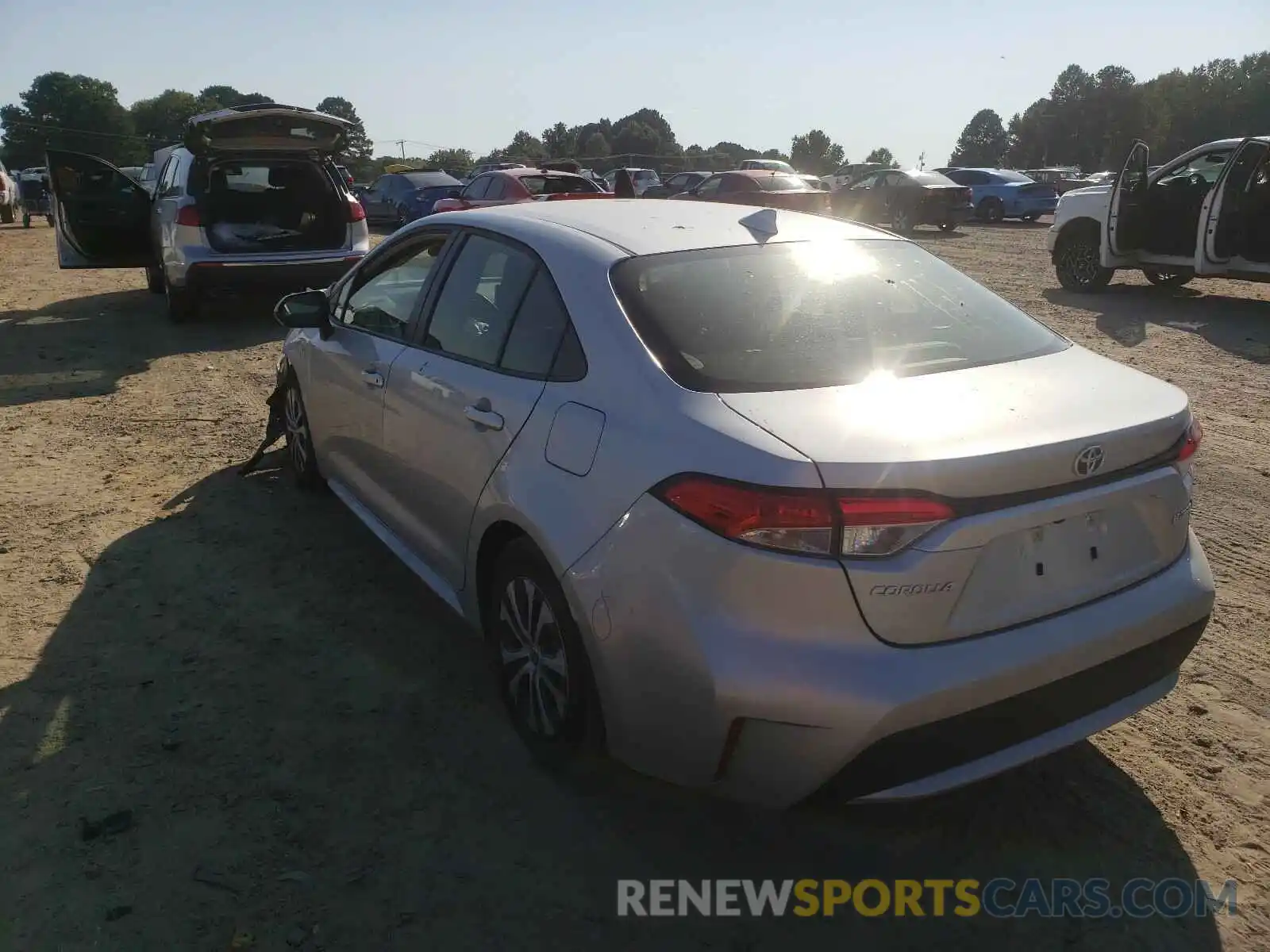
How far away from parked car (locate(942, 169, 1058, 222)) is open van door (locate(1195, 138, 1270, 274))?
1572cm

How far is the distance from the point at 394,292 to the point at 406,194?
2028 cm

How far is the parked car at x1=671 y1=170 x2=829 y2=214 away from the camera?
18703mm

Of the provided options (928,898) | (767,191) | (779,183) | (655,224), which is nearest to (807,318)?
(655,224)

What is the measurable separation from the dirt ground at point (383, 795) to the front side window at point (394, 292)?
112 centimetres

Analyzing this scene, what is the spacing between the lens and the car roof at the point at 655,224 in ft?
10.2

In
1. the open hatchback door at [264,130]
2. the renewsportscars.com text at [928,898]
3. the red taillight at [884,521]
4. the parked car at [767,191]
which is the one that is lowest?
the renewsportscars.com text at [928,898]

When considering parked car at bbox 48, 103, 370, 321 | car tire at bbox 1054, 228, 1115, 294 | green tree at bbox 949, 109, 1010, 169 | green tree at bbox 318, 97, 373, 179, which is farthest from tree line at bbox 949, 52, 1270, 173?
parked car at bbox 48, 103, 370, 321

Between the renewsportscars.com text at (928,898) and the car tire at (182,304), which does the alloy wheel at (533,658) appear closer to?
the renewsportscars.com text at (928,898)

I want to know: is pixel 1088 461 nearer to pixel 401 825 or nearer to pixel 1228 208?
pixel 401 825

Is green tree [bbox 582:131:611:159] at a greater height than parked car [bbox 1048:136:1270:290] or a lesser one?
greater

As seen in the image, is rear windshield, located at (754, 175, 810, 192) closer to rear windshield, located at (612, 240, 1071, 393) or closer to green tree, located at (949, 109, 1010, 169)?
rear windshield, located at (612, 240, 1071, 393)

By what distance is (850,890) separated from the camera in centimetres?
251

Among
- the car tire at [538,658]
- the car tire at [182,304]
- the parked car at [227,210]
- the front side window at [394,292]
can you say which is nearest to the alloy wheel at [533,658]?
the car tire at [538,658]

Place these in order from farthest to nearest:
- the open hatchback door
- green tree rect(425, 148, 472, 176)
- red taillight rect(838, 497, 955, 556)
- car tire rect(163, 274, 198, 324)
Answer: green tree rect(425, 148, 472, 176)
car tire rect(163, 274, 198, 324)
the open hatchback door
red taillight rect(838, 497, 955, 556)
